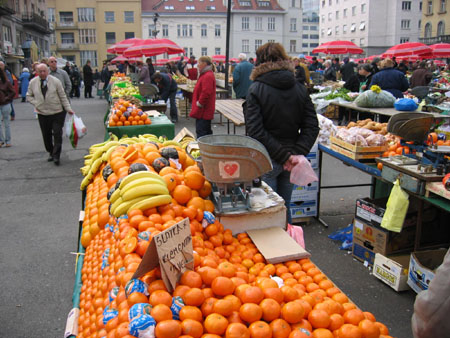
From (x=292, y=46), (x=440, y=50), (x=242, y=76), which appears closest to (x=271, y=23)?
(x=292, y=46)

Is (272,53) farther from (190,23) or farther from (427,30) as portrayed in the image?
(427,30)

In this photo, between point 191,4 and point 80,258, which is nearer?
point 80,258

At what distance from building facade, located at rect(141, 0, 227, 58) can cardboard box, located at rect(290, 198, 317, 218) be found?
60.1 metres

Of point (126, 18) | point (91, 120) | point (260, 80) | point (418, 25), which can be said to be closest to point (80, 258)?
point (260, 80)

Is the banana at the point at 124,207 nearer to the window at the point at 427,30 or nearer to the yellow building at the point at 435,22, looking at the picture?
the yellow building at the point at 435,22

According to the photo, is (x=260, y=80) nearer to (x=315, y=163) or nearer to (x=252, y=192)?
(x=252, y=192)

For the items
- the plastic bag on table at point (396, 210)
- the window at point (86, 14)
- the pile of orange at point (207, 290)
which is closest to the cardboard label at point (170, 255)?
the pile of orange at point (207, 290)

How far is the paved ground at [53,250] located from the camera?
360 cm

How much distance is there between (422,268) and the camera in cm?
358

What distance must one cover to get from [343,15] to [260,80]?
261 feet

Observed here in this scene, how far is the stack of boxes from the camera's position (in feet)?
17.6

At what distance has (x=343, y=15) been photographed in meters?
75.4

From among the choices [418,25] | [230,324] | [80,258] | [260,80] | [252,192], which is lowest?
[80,258]

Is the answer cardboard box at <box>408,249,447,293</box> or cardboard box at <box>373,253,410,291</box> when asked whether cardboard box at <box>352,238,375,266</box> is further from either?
cardboard box at <box>408,249,447,293</box>
